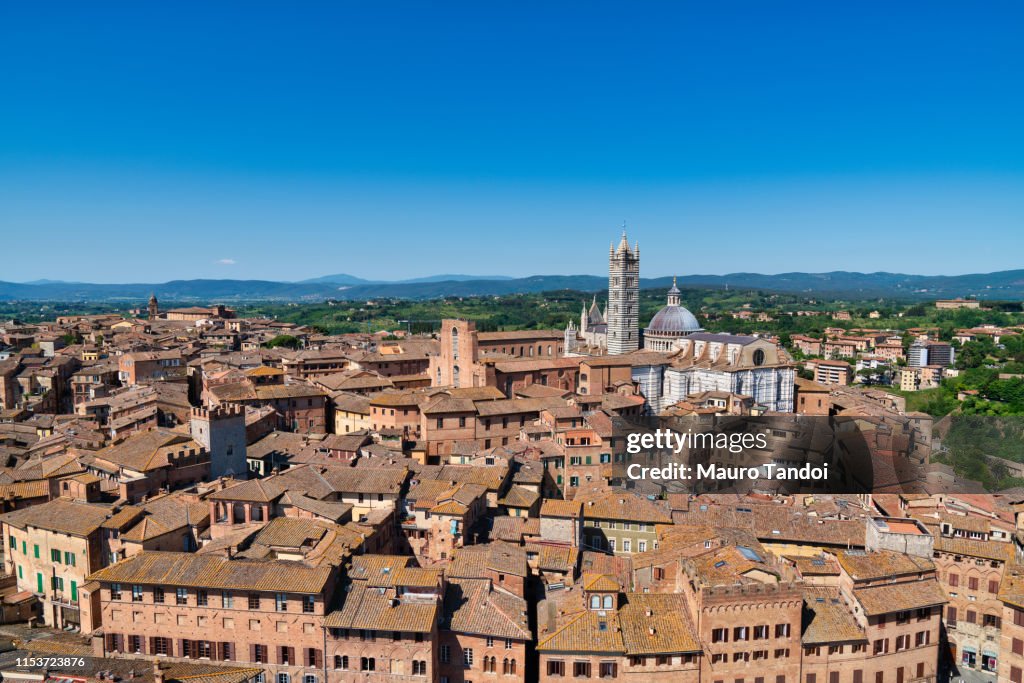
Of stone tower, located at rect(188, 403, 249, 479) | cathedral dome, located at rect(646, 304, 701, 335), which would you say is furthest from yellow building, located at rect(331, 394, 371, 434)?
cathedral dome, located at rect(646, 304, 701, 335)

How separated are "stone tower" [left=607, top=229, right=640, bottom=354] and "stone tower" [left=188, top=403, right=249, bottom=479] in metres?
67.0

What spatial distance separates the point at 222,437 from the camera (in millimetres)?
49781

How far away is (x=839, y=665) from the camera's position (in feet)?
111

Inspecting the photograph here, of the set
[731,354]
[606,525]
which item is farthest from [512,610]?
[731,354]

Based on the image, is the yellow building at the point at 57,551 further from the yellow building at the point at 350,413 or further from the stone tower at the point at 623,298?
the stone tower at the point at 623,298

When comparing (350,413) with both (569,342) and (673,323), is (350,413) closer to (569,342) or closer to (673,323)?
(673,323)

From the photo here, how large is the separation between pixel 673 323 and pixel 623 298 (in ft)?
26.7

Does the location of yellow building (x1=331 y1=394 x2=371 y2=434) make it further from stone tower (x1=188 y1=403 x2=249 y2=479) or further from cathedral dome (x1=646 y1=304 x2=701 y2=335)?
cathedral dome (x1=646 y1=304 x2=701 y2=335)

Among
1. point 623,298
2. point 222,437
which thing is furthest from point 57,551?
point 623,298

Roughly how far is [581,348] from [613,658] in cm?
8097

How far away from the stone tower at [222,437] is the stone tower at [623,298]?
220 ft

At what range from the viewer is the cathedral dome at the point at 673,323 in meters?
105

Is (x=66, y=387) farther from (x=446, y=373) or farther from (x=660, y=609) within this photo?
(x=660, y=609)

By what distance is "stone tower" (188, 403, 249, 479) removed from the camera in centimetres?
4888
